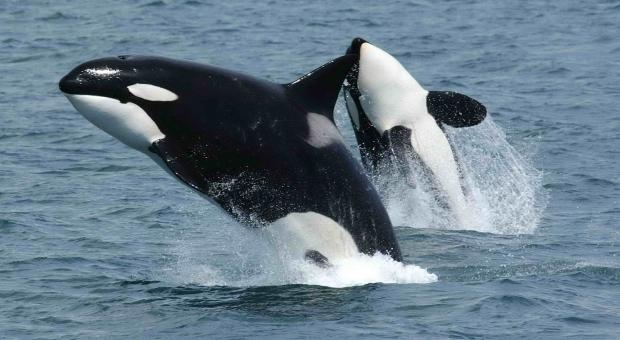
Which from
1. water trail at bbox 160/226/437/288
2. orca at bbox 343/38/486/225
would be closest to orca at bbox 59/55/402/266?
water trail at bbox 160/226/437/288

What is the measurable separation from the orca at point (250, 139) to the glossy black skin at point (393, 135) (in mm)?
3750

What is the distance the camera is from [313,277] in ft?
44.5

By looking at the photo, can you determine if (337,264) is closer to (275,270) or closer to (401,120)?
(275,270)

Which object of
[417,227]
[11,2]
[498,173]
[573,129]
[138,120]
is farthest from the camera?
[11,2]

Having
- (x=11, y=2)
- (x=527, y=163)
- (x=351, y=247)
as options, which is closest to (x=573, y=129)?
(x=527, y=163)

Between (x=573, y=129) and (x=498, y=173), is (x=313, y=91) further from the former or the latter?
(x=573, y=129)

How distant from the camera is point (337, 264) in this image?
13539 millimetres

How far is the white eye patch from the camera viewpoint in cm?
1280

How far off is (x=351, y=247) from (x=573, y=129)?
1134 centimetres

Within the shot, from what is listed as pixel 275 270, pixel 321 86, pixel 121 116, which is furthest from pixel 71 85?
pixel 275 270

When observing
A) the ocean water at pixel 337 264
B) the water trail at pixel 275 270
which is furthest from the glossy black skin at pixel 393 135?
the water trail at pixel 275 270

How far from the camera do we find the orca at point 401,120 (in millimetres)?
17094

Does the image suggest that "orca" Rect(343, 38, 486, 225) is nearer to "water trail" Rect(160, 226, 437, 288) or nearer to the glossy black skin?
the glossy black skin

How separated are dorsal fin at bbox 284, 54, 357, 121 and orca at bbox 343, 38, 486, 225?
3661 mm
